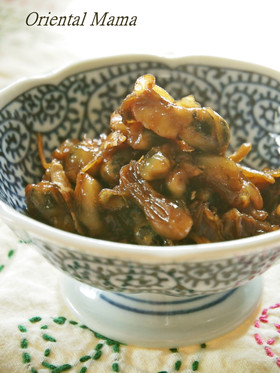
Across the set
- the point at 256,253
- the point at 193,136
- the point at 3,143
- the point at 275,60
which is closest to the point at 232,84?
the point at 193,136

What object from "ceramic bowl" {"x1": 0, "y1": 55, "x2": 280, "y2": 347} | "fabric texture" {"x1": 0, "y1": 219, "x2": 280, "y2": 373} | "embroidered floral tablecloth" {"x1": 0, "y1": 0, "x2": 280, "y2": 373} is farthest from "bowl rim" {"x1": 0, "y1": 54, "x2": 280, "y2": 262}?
"fabric texture" {"x1": 0, "y1": 219, "x2": 280, "y2": 373}

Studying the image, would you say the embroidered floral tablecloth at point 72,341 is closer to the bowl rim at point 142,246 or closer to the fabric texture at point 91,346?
the fabric texture at point 91,346

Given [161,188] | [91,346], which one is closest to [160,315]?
[91,346]

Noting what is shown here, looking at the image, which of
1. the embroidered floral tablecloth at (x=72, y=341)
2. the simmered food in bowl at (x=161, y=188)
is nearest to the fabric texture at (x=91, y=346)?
the embroidered floral tablecloth at (x=72, y=341)

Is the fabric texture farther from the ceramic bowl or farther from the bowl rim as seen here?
the bowl rim

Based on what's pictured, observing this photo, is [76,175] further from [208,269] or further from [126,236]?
[208,269]

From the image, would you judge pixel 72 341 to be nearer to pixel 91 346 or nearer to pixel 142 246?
pixel 91 346
